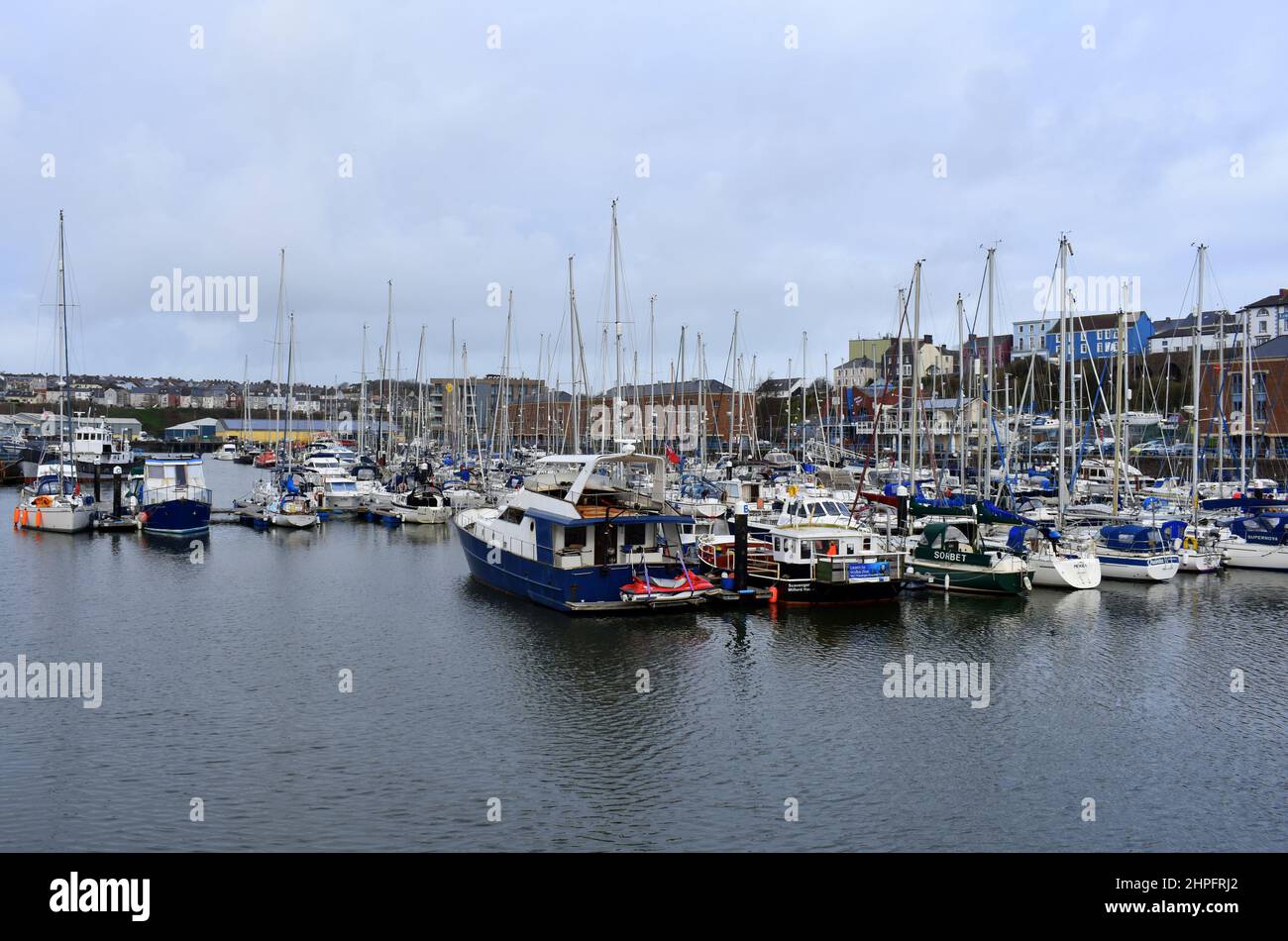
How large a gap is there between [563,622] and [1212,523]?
40255 millimetres

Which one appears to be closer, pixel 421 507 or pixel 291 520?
pixel 291 520

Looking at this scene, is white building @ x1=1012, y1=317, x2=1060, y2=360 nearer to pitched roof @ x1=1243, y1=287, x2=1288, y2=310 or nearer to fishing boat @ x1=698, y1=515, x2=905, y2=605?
pitched roof @ x1=1243, y1=287, x2=1288, y2=310

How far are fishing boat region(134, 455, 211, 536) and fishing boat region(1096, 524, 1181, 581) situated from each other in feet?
159

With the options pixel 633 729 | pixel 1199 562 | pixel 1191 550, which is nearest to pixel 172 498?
pixel 633 729

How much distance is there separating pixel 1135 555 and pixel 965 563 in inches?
387

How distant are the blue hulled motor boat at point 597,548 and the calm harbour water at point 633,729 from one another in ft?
3.77

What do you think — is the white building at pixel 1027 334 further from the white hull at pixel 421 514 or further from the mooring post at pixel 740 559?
the mooring post at pixel 740 559

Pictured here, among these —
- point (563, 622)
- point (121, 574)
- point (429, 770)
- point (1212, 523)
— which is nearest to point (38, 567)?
point (121, 574)

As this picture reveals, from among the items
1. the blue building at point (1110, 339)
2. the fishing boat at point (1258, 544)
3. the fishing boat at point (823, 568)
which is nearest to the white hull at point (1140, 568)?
the fishing boat at point (1258, 544)

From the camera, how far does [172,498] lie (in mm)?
62594

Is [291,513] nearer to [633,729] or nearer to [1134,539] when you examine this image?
[633,729]

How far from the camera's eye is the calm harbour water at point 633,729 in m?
17.7
